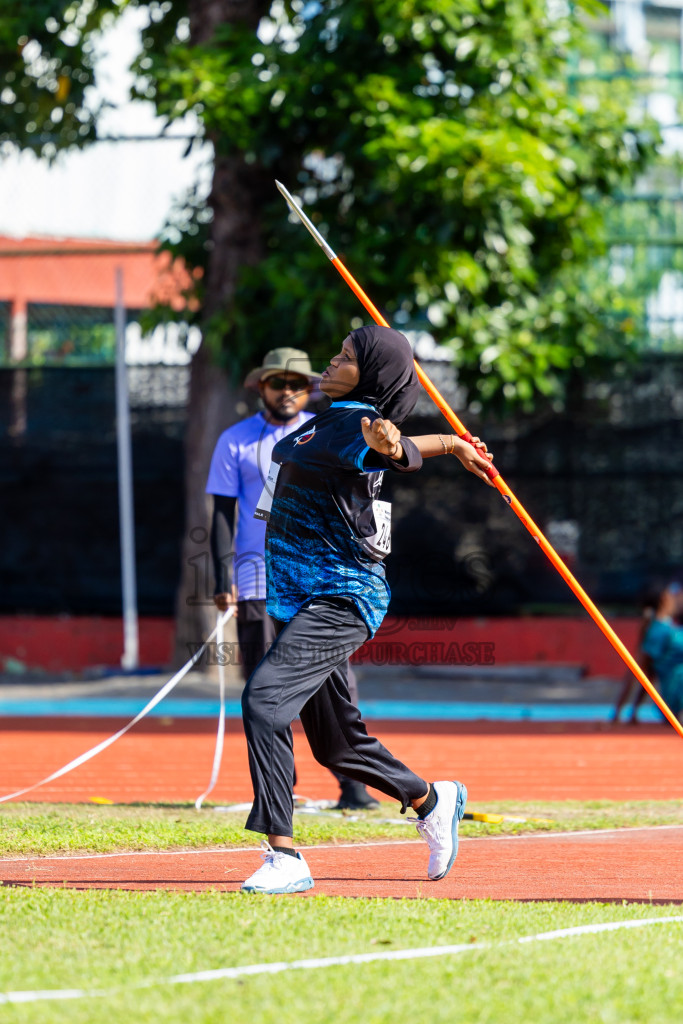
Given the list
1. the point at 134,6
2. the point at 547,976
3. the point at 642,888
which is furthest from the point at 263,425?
the point at 134,6

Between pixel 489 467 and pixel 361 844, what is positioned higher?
pixel 489 467

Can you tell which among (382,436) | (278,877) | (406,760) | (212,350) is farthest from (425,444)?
(212,350)

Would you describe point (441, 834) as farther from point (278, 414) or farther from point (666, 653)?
point (666, 653)

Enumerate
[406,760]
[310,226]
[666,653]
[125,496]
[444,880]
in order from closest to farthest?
[444,880] < [310,226] < [406,760] < [666,653] < [125,496]

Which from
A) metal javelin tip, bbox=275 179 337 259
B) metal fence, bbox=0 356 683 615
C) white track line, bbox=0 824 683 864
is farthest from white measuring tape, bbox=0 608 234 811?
metal fence, bbox=0 356 683 615

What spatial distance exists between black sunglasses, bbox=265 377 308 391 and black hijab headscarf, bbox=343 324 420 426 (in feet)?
6.38

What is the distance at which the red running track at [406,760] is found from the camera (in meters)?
8.18

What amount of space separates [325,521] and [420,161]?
787 cm

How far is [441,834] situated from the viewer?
5.04 meters

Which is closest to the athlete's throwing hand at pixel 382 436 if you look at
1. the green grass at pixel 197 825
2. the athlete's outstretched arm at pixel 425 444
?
the athlete's outstretched arm at pixel 425 444

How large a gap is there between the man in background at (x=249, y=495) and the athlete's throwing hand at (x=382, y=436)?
7.40 feet

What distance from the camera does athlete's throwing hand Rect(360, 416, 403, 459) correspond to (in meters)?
4.53

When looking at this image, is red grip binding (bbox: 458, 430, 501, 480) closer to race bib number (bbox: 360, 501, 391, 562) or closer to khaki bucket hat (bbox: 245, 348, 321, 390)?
race bib number (bbox: 360, 501, 391, 562)

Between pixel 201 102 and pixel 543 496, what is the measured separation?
5.59 m
